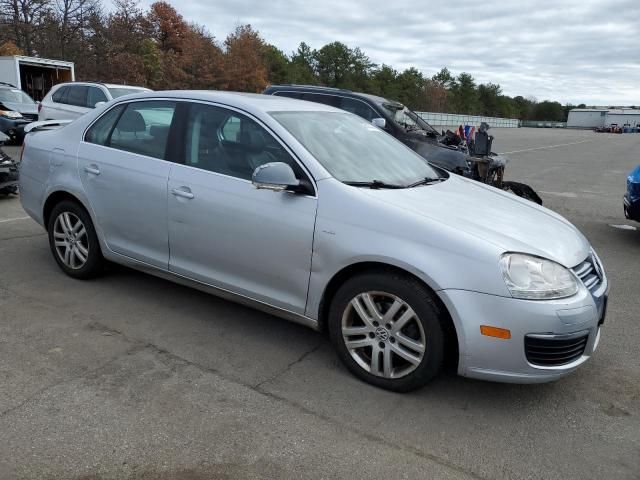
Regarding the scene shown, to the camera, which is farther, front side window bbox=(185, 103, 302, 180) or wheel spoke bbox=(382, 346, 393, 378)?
front side window bbox=(185, 103, 302, 180)

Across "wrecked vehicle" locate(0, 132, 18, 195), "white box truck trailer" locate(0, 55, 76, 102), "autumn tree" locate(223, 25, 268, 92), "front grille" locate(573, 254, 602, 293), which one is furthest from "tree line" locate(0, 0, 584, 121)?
"front grille" locate(573, 254, 602, 293)

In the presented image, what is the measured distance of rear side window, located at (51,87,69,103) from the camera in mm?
13797

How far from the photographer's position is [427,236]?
9.88 feet

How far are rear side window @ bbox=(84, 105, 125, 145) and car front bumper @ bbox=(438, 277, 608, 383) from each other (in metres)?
3.05

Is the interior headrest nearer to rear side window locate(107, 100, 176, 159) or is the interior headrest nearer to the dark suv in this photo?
rear side window locate(107, 100, 176, 159)

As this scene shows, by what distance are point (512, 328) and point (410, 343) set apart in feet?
1.81

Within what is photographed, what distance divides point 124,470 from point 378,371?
4.76 feet

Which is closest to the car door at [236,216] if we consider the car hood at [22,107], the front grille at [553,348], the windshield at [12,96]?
the front grille at [553,348]

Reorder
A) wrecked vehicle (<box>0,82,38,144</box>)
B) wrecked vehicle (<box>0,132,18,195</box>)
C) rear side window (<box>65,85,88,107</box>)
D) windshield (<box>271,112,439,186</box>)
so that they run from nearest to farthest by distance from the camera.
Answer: windshield (<box>271,112,439,186</box>)
wrecked vehicle (<box>0,132,18,195</box>)
rear side window (<box>65,85,88,107</box>)
wrecked vehicle (<box>0,82,38,144</box>)

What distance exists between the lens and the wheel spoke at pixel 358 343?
3256 mm

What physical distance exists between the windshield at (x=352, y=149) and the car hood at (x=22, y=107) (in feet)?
48.7

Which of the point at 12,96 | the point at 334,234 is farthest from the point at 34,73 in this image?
the point at 334,234

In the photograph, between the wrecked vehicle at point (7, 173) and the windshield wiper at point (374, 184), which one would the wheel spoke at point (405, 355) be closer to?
the windshield wiper at point (374, 184)

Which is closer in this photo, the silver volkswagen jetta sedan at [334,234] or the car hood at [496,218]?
the silver volkswagen jetta sedan at [334,234]
